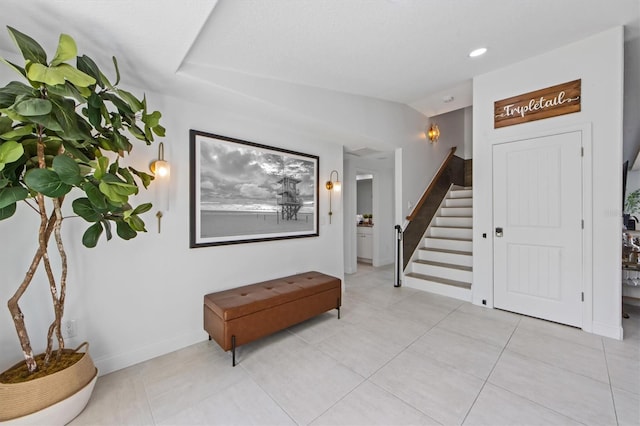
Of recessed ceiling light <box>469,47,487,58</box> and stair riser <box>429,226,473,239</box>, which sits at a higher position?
recessed ceiling light <box>469,47,487,58</box>

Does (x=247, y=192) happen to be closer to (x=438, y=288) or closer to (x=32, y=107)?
(x=32, y=107)

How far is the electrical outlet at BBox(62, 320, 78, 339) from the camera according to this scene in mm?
2006

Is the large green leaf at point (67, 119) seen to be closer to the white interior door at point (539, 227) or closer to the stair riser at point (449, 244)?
the white interior door at point (539, 227)

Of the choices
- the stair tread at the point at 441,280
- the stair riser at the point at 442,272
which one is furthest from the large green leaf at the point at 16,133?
the stair riser at the point at 442,272

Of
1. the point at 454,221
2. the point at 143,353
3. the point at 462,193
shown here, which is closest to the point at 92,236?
the point at 143,353

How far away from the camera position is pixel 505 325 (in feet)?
9.63

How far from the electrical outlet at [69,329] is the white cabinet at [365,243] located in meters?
5.34

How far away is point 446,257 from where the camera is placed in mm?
4426

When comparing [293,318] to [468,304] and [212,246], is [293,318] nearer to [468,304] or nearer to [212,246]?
[212,246]

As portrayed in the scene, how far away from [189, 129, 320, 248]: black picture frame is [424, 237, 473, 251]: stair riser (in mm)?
2411

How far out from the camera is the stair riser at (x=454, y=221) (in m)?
4.79

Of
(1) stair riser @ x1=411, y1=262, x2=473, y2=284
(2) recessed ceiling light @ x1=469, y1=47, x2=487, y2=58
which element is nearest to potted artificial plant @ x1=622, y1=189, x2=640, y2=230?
(1) stair riser @ x1=411, y1=262, x2=473, y2=284

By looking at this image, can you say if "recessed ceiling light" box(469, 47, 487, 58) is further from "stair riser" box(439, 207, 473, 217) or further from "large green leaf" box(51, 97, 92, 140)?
"large green leaf" box(51, 97, 92, 140)

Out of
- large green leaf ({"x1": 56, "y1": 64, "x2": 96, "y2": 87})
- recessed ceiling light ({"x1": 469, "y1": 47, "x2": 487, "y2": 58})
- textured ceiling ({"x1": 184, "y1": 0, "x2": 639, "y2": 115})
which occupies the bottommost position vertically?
large green leaf ({"x1": 56, "y1": 64, "x2": 96, "y2": 87})
